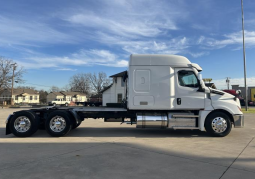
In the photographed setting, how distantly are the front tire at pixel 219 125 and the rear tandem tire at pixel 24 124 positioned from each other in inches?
272

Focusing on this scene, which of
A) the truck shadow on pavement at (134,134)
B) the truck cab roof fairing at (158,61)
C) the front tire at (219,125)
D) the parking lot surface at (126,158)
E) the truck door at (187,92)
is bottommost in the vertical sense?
the parking lot surface at (126,158)

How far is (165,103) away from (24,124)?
5674 mm

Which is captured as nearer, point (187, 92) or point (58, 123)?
point (58, 123)

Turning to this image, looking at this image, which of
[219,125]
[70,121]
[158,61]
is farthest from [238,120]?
[70,121]

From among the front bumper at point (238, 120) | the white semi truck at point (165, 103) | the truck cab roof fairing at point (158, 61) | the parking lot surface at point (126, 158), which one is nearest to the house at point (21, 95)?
the white semi truck at point (165, 103)

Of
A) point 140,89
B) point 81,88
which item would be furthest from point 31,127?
point 81,88

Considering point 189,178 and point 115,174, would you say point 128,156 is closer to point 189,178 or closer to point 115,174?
point 115,174

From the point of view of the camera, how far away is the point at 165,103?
7.99m

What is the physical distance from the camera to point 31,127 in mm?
7891

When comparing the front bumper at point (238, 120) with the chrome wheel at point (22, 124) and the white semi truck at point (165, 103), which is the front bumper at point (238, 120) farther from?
the chrome wheel at point (22, 124)

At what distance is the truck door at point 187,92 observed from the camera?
7.99 meters

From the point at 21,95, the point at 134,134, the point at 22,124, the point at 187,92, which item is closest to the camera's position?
the point at 22,124

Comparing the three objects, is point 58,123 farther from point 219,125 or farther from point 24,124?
point 219,125

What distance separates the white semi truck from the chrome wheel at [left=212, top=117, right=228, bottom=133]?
4 cm
